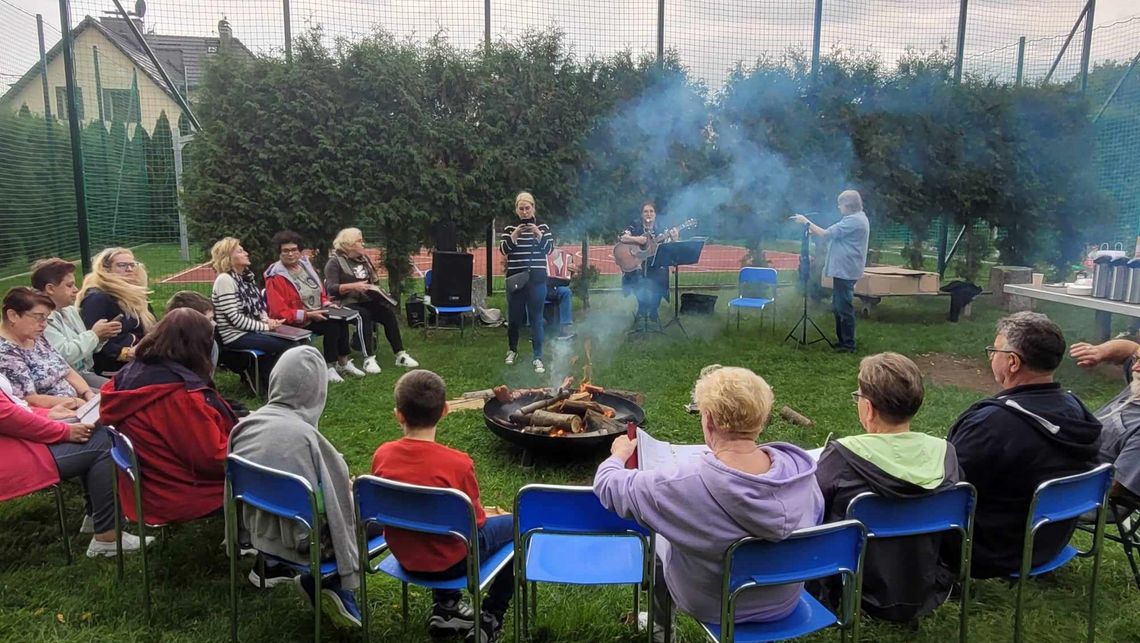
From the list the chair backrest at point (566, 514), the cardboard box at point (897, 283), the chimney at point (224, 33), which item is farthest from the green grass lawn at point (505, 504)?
the chimney at point (224, 33)

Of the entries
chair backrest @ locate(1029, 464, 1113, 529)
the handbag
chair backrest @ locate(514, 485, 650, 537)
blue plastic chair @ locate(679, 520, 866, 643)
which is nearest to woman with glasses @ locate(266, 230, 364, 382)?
the handbag

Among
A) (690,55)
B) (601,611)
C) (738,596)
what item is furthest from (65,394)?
(690,55)

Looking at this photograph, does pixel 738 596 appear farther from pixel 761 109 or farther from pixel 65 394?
pixel 761 109

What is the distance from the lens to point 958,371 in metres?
7.67

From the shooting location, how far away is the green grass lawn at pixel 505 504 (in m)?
3.00

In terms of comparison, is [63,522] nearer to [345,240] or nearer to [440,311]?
[345,240]

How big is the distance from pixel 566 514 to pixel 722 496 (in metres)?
0.60

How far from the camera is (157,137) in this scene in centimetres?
939

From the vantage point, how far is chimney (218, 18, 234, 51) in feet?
27.8

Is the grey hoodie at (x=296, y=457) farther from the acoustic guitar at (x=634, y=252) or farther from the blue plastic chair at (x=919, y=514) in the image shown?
the acoustic guitar at (x=634, y=252)

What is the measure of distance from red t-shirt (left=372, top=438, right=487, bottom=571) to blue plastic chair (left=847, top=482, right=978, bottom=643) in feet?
4.40

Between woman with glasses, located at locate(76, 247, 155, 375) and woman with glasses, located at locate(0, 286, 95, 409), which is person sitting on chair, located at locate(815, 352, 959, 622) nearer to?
woman with glasses, located at locate(0, 286, 95, 409)

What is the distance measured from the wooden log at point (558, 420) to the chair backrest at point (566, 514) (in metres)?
2.21

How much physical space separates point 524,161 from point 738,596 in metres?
7.72
